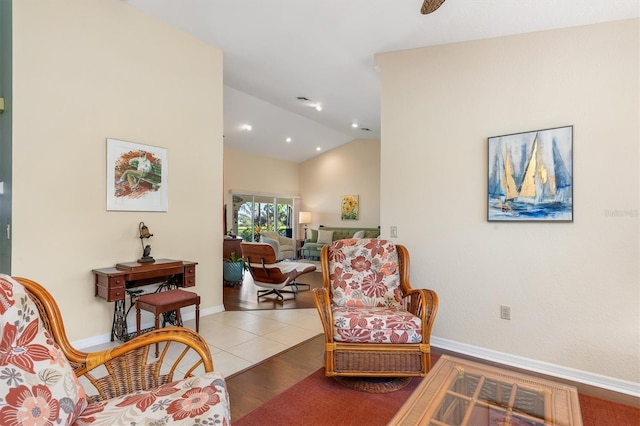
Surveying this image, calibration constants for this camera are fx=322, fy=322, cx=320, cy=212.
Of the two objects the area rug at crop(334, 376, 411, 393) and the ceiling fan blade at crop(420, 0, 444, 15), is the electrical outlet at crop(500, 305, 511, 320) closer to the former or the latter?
the area rug at crop(334, 376, 411, 393)

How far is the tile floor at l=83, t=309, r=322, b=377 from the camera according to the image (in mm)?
2783

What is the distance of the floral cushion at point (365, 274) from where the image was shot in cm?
279

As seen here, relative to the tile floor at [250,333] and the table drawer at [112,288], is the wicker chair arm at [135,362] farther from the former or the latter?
the table drawer at [112,288]

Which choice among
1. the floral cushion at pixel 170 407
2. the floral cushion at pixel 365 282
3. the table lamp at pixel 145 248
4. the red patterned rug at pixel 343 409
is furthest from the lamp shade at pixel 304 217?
the floral cushion at pixel 170 407

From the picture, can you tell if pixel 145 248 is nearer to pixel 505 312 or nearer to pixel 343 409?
pixel 343 409

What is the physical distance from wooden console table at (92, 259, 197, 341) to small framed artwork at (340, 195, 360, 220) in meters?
6.57

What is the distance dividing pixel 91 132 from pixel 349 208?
24.2 ft

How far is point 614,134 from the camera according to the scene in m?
2.32

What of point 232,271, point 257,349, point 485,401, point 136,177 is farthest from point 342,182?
point 485,401

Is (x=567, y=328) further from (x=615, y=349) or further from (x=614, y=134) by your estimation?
(x=614, y=134)

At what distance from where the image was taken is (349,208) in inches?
382

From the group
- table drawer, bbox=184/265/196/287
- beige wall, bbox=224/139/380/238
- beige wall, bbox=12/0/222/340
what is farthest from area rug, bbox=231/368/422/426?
beige wall, bbox=224/139/380/238

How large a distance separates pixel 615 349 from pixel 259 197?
27.1 ft

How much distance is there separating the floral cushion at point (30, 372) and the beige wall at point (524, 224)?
2721 mm
